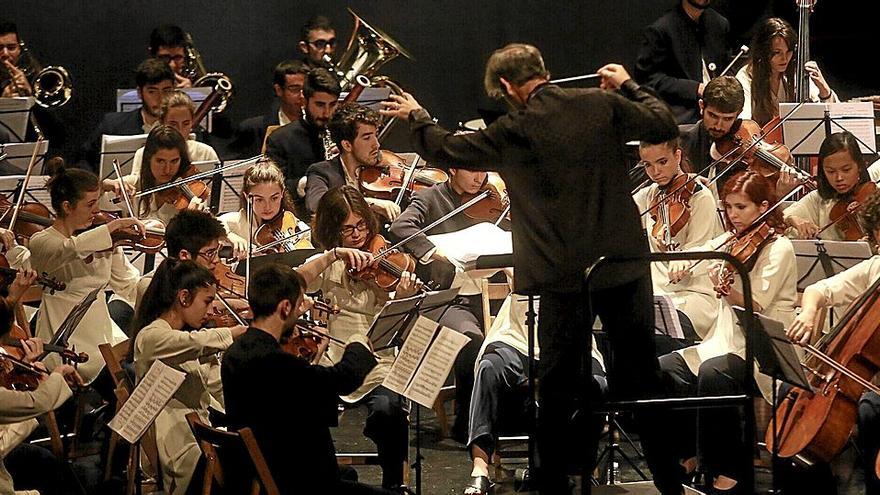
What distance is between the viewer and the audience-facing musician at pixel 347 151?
660 cm

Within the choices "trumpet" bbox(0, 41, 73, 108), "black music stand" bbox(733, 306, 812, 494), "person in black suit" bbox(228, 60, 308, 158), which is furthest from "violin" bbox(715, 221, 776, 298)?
"trumpet" bbox(0, 41, 73, 108)

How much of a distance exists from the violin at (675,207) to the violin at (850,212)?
0.58 metres

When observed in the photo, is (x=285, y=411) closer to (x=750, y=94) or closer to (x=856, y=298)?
(x=856, y=298)

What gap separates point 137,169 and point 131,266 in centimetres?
64

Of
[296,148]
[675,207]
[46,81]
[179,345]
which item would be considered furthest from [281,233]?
[46,81]

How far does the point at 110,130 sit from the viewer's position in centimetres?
771

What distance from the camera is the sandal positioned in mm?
5121

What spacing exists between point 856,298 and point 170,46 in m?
4.76

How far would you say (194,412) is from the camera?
469 cm

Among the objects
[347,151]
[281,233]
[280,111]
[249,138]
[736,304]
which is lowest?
[736,304]

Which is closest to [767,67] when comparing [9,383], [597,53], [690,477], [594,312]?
[597,53]

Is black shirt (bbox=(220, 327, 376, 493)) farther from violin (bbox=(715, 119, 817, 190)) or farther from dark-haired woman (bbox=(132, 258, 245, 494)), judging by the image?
violin (bbox=(715, 119, 817, 190))

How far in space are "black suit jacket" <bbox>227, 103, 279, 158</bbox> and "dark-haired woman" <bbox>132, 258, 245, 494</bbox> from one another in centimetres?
340

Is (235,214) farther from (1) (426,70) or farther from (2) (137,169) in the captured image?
(1) (426,70)
